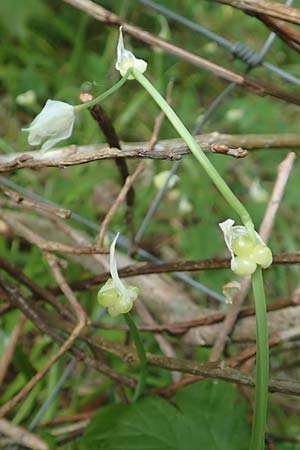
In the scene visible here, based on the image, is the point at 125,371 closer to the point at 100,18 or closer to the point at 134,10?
the point at 100,18

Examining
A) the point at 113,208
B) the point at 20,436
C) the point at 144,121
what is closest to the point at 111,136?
the point at 113,208

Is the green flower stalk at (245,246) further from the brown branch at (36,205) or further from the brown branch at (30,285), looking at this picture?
the brown branch at (30,285)

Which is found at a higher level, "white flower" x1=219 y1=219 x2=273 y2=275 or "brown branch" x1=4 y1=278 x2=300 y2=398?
"brown branch" x1=4 y1=278 x2=300 y2=398

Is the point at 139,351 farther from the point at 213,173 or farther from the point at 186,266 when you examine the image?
the point at 213,173

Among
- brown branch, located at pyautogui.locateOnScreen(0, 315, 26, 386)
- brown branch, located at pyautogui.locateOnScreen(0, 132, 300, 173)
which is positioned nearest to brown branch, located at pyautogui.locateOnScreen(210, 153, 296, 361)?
brown branch, located at pyautogui.locateOnScreen(0, 132, 300, 173)

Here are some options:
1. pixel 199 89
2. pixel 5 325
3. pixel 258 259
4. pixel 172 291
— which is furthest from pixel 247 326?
pixel 199 89

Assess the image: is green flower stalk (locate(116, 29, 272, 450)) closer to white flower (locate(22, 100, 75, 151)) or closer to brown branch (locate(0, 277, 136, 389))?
white flower (locate(22, 100, 75, 151))
